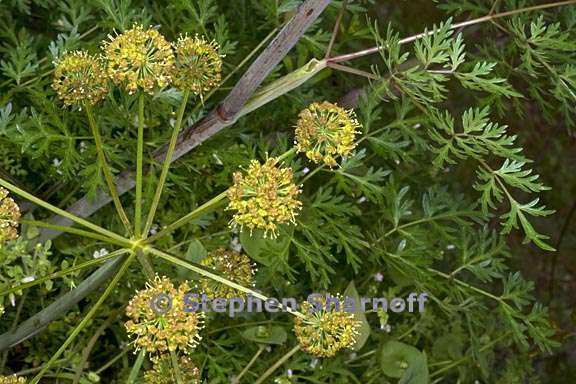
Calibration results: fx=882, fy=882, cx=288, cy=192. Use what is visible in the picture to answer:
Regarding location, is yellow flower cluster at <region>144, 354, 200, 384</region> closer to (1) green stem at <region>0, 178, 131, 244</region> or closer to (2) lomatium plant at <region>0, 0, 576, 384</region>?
(2) lomatium plant at <region>0, 0, 576, 384</region>

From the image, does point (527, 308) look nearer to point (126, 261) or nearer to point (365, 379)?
point (365, 379)

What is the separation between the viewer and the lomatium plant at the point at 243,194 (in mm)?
1121

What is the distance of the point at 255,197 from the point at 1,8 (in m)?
0.87

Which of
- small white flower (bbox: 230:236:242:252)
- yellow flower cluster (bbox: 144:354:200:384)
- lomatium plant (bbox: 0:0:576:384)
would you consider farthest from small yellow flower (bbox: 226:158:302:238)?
small white flower (bbox: 230:236:242:252)

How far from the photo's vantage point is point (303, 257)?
138cm

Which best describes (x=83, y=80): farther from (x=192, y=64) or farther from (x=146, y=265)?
(x=146, y=265)

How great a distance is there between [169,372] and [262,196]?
0.31m

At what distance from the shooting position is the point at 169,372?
1.19 m

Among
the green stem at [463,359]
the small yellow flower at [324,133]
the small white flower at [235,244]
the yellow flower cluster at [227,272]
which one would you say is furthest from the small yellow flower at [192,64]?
the green stem at [463,359]

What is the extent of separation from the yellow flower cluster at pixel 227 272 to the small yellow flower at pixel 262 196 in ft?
0.67

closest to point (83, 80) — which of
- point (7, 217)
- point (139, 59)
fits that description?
point (139, 59)

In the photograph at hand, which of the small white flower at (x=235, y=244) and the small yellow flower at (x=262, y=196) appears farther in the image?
the small white flower at (x=235, y=244)

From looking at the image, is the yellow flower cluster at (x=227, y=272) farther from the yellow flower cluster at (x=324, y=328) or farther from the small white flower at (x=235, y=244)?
the small white flower at (x=235, y=244)

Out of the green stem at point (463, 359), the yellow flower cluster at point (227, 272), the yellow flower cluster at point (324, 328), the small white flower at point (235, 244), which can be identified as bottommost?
the green stem at point (463, 359)
